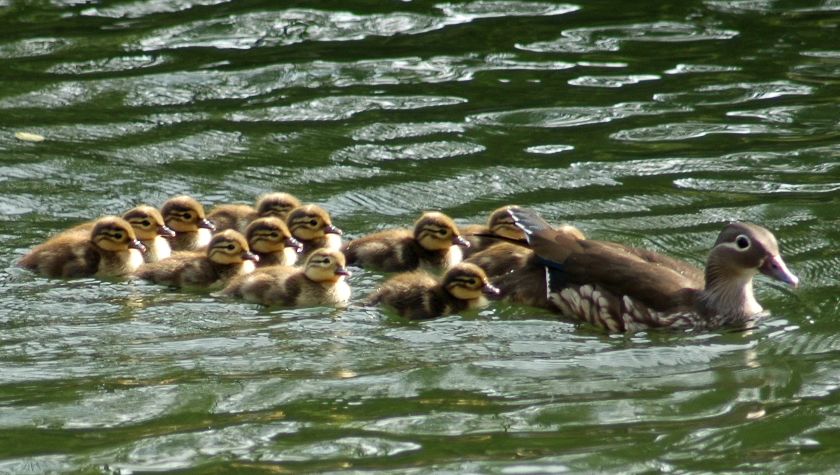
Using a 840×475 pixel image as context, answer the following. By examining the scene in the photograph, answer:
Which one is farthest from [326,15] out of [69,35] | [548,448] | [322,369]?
[548,448]

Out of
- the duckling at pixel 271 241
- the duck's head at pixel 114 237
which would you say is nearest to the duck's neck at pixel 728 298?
the duckling at pixel 271 241

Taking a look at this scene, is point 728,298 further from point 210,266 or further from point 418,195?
point 210,266

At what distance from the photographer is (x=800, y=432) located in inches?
255

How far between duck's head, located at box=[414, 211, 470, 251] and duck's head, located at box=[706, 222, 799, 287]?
1453 mm

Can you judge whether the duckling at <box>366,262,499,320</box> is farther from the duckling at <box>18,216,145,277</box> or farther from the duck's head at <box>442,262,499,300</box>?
the duckling at <box>18,216,145,277</box>

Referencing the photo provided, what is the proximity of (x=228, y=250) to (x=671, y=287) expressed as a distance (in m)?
2.28

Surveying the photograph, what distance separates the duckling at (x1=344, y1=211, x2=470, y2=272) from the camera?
886cm

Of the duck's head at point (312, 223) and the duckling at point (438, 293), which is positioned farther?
the duck's head at point (312, 223)

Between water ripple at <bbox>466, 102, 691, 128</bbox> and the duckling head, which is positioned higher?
water ripple at <bbox>466, 102, 691, 128</bbox>

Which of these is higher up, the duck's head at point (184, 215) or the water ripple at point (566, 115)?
the water ripple at point (566, 115)

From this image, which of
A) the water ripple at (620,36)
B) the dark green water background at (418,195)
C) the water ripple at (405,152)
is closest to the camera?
the dark green water background at (418,195)

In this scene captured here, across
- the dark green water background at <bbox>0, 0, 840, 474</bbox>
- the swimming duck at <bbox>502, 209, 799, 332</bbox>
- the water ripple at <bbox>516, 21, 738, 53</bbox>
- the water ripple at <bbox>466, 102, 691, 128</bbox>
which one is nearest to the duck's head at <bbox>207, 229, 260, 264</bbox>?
the dark green water background at <bbox>0, 0, 840, 474</bbox>

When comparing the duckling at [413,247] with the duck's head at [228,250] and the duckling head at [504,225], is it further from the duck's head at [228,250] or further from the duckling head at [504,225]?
the duck's head at [228,250]

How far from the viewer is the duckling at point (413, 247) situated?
349 inches
